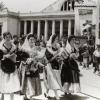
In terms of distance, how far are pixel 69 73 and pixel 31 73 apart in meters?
1.02

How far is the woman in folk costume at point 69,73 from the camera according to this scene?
820cm

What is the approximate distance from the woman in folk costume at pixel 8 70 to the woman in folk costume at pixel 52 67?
1.08 metres

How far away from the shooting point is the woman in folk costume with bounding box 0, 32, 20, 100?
23.5ft

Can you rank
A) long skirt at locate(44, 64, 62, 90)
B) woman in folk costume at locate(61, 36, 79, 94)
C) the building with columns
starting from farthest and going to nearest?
the building with columns → woman in folk costume at locate(61, 36, 79, 94) → long skirt at locate(44, 64, 62, 90)

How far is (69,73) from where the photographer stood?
8.22 m

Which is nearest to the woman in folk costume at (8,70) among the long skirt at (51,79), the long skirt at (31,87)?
the long skirt at (31,87)

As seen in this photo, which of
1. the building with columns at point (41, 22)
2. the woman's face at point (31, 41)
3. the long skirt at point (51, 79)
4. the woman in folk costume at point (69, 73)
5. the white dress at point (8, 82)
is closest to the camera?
the white dress at point (8, 82)

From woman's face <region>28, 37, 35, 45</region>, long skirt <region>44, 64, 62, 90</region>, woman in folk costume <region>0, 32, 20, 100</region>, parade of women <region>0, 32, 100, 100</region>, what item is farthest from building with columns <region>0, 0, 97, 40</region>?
woman in folk costume <region>0, 32, 20, 100</region>

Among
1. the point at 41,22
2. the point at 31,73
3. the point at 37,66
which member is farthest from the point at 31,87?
the point at 41,22

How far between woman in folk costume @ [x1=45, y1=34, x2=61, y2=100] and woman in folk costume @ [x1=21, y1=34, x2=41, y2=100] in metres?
0.45

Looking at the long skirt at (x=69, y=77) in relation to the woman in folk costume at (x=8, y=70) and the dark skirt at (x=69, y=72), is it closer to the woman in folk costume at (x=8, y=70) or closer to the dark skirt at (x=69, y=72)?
the dark skirt at (x=69, y=72)

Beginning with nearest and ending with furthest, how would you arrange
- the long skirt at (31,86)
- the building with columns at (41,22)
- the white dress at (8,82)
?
1. the white dress at (8,82)
2. the long skirt at (31,86)
3. the building with columns at (41,22)

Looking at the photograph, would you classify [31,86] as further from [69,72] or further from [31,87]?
[69,72]

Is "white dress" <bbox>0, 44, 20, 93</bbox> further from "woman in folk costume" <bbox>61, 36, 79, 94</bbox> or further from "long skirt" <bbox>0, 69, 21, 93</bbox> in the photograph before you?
"woman in folk costume" <bbox>61, 36, 79, 94</bbox>
